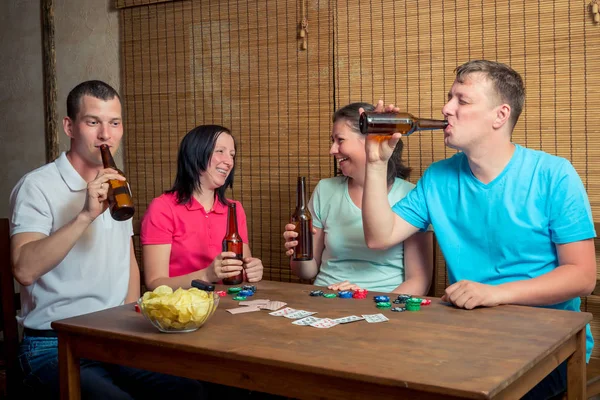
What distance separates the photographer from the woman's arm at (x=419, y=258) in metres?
2.42

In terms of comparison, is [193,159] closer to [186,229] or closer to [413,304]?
[186,229]

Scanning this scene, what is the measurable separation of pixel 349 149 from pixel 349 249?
15.1 inches

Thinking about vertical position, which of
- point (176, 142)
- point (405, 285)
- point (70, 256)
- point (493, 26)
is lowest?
point (405, 285)

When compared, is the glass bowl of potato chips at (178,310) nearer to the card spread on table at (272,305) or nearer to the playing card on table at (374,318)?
the card spread on table at (272,305)

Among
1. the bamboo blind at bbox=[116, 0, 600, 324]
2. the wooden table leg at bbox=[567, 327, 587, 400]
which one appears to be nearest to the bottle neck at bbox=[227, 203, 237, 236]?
the bamboo blind at bbox=[116, 0, 600, 324]

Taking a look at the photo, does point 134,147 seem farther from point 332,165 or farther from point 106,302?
point 106,302

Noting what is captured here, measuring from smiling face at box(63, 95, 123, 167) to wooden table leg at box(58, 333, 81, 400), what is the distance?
0.70 m

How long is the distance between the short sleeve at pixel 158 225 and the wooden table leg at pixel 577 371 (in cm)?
147

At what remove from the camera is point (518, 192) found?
207 cm

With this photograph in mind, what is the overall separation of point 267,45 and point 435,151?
1.02 meters

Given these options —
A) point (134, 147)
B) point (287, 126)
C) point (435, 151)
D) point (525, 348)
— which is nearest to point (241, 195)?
point (287, 126)

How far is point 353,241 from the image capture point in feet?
8.30

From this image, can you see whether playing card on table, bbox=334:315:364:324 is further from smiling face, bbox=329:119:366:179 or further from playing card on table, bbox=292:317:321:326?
smiling face, bbox=329:119:366:179

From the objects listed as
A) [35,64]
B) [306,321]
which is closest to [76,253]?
[306,321]
